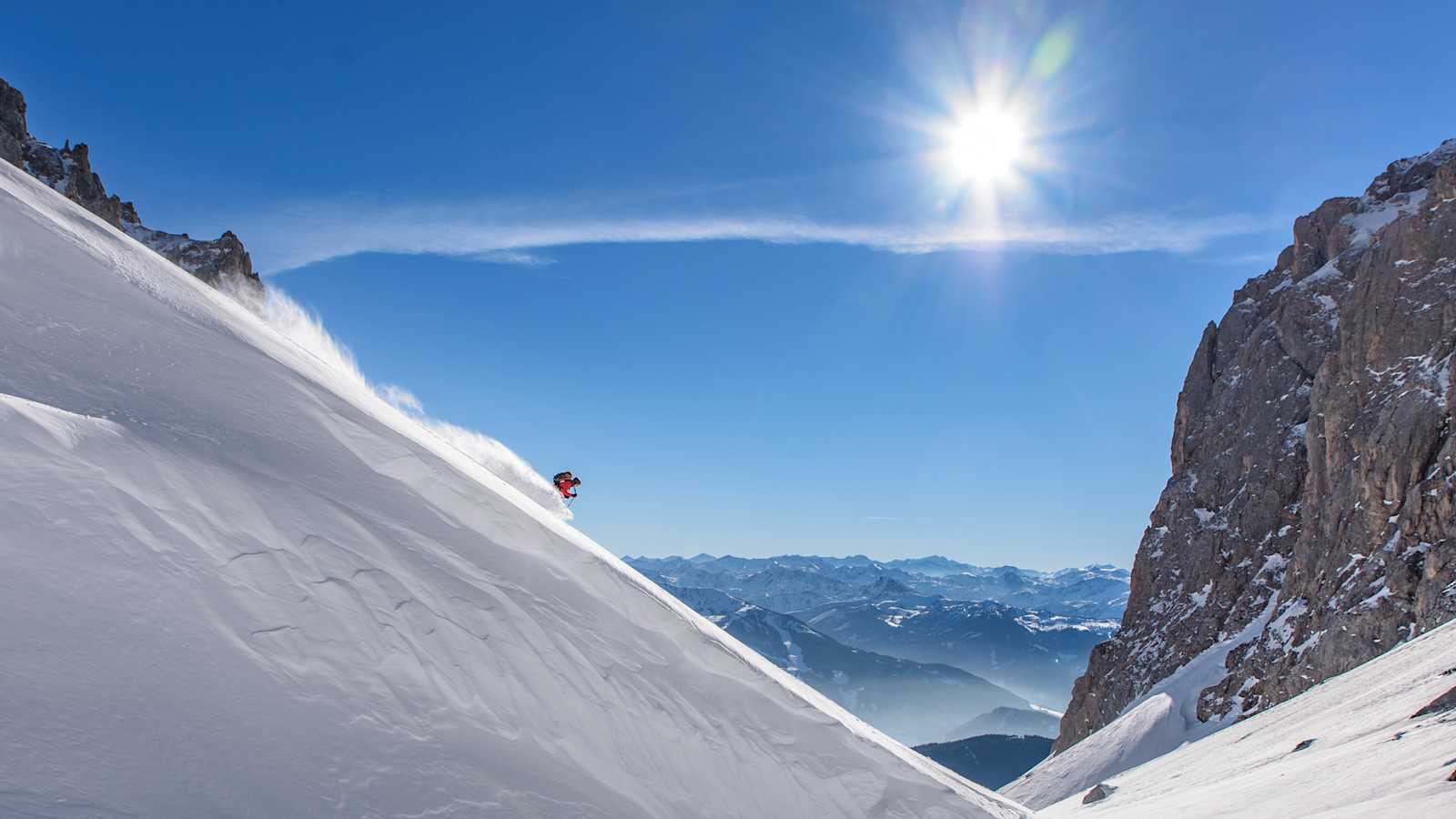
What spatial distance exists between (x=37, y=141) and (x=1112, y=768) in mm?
149118

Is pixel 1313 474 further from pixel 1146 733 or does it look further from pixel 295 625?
pixel 295 625

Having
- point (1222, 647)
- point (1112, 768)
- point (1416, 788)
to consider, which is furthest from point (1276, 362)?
point (1416, 788)

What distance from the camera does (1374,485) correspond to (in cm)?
7038

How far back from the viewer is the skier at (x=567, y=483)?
35656mm

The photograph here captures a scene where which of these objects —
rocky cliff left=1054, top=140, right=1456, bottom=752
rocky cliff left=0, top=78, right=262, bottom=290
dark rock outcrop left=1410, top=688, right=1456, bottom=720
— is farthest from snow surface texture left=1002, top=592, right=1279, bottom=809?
rocky cliff left=0, top=78, right=262, bottom=290

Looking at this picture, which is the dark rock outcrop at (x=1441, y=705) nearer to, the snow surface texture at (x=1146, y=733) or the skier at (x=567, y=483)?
the skier at (x=567, y=483)

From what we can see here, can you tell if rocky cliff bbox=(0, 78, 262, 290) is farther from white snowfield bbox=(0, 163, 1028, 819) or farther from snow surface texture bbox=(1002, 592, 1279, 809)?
snow surface texture bbox=(1002, 592, 1279, 809)

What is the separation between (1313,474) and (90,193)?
15121 cm

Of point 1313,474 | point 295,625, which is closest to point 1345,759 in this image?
point 295,625

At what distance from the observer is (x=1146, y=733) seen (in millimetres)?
82562

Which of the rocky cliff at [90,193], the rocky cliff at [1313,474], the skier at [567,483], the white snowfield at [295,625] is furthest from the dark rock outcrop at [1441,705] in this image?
the rocky cliff at [90,193]

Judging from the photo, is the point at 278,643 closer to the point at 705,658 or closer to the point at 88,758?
the point at 88,758

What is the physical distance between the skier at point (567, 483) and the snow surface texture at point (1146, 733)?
64490 millimetres

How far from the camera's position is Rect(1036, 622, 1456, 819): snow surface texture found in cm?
1355
